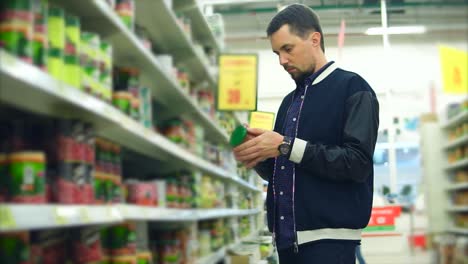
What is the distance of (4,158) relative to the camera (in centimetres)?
108

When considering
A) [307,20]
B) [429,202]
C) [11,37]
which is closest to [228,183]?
[429,202]

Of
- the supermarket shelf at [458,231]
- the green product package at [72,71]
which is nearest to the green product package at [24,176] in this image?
the green product package at [72,71]

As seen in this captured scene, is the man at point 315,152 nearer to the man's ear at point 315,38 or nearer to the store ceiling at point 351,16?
the man's ear at point 315,38

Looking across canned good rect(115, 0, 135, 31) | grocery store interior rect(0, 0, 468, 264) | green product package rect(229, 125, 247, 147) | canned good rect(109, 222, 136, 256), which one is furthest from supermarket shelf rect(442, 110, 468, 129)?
canned good rect(109, 222, 136, 256)

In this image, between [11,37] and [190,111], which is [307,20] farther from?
[190,111]

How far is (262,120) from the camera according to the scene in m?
1.97

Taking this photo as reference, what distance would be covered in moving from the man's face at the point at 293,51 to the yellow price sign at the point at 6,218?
1.00 m

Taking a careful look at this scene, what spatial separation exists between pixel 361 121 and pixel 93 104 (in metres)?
0.76

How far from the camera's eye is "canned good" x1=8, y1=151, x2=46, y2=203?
1053 millimetres

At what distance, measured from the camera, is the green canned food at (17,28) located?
3.40 ft

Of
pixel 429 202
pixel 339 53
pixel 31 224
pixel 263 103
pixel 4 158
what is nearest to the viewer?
pixel 31 224

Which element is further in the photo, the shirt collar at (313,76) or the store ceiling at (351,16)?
the store ceiling at (351,16)

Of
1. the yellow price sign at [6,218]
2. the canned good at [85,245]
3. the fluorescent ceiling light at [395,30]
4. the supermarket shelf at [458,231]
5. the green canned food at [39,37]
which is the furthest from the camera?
the supermarket shelf at [458,231]

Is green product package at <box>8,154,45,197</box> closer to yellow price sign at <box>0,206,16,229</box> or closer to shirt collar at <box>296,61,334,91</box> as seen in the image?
yellow price sign at <box>0,206,16,229</box>
